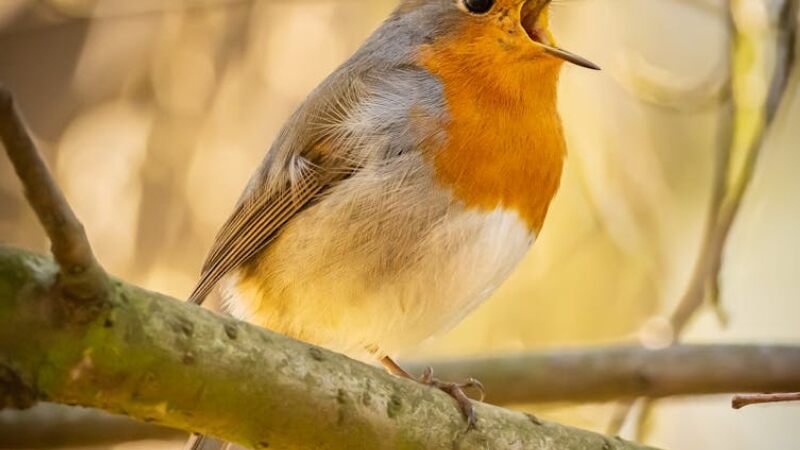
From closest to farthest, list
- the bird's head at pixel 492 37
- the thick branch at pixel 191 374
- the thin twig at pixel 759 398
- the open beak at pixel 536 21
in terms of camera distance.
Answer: the thick branch at pixel 191 374 → the thin twig at pixel 759 398 → the bird's head at pixel 492 37 → the open beak at pixel 536 21

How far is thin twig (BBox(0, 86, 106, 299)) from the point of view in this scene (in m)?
1.35

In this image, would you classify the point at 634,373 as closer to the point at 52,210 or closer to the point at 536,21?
the point at 536,21

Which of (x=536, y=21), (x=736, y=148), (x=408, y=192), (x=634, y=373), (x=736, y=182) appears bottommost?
(x=634, y=373)

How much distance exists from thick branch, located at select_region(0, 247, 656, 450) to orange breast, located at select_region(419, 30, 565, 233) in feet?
2.80

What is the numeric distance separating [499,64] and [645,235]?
4.98 ft

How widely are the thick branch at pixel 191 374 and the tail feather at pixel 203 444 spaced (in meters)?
0.86

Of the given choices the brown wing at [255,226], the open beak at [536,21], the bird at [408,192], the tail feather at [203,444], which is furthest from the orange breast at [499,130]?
the tail feather at [203,444]

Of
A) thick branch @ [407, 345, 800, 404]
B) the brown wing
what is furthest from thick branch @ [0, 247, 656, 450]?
thick branch @ [407, 345, 800, 404]

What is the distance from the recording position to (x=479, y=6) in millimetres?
3203

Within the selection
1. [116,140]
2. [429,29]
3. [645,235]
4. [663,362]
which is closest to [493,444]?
[663,362]

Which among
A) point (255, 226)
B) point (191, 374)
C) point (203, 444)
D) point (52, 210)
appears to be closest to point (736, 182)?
point (255, 226)

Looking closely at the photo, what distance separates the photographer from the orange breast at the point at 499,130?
2.84 metres

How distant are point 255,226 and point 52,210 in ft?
5.60

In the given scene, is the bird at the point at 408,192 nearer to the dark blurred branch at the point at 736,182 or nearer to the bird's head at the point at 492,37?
the bird's head at the point at 492,37
